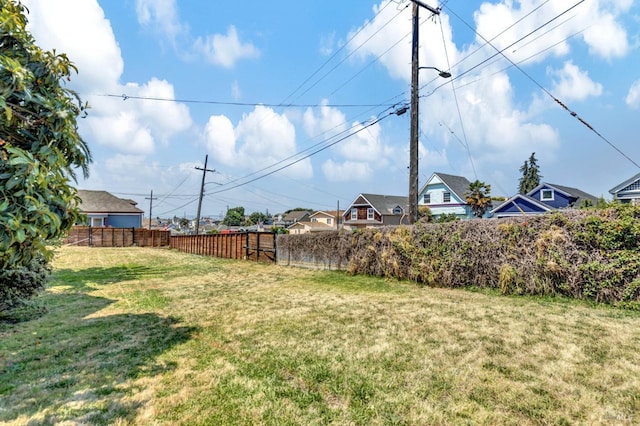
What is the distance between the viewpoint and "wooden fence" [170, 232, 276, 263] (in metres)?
15.2

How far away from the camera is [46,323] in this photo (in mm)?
5312

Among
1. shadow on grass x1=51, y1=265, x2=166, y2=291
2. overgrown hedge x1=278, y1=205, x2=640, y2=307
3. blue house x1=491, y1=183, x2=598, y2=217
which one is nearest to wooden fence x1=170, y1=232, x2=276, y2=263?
shadow on grass x1=51, y1=265, x2=166, y2=291

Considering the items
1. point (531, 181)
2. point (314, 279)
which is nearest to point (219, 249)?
point (314, 279)

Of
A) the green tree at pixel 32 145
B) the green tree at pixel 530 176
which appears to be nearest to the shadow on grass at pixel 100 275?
the green tree at pixel 32 145

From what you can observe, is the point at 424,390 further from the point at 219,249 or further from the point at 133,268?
the point at 219,249

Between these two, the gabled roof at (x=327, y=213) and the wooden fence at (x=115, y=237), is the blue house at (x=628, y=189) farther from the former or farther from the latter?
the gabled roof at (x=327, y=213)

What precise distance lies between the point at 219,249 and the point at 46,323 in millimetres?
13860

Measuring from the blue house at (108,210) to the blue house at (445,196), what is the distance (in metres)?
31.0

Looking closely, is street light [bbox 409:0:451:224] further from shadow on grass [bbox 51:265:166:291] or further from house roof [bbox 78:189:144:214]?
house roof [bbox 78:189:144:214]

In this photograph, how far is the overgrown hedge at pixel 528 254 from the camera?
6.15 metres

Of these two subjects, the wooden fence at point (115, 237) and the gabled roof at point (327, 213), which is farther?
the gabled roof at point (327, 213)

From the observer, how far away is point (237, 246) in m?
17.4

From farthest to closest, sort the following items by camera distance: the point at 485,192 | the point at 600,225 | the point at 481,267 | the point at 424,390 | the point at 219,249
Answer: the point at 485,192 < the point at 219,249 < the point at 481,267 < the point at 600,225 < the point at 424,390

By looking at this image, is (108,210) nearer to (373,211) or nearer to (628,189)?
(373,211)
